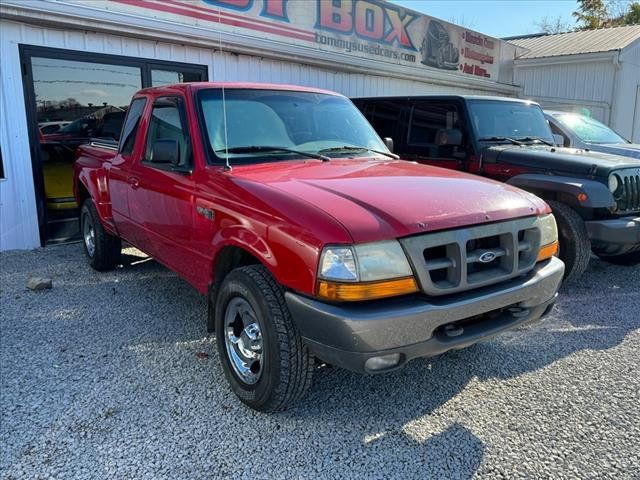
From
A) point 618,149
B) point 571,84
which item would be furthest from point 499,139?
point 571,84

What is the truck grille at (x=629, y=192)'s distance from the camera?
5.11 m

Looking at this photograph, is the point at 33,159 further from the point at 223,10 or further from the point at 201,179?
the point at 201,179

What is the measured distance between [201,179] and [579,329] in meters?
3.34

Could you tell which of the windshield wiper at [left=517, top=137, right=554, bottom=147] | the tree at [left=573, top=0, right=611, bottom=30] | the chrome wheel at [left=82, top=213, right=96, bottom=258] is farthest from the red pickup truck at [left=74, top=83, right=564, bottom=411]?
the tree at [left=573, top=0, right=611, bottom=30]

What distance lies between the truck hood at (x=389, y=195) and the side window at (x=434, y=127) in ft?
8.57

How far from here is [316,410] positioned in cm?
307

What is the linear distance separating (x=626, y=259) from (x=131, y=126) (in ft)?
19.0

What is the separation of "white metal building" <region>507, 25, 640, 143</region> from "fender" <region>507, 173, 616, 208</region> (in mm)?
11278

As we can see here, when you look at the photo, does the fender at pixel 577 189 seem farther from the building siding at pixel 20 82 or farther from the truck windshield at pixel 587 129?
the building siding at pixel 20 82

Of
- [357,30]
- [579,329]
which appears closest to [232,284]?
[579,329]

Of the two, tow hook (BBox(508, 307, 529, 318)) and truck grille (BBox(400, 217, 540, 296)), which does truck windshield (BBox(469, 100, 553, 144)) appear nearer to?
truck grille (BBox(400, 217, 540, 296))

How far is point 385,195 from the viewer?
2.83 meters

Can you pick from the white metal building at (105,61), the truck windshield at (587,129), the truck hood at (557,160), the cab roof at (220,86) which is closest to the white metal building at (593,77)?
the truck windshield at (587,129)

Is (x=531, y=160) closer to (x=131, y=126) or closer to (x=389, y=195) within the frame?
(x=389, y=195)
